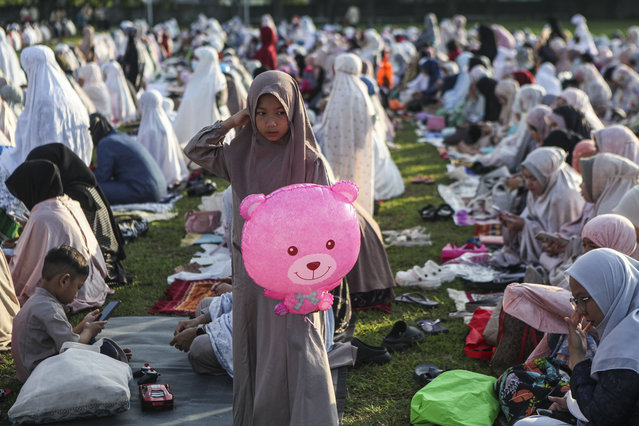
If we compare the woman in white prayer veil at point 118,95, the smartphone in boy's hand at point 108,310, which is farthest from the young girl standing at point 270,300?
the woman in white prayer veil at point 118,95

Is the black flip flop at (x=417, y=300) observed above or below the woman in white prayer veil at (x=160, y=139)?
below

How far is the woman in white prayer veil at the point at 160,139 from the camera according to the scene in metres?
9.18

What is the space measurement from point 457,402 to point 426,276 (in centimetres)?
211

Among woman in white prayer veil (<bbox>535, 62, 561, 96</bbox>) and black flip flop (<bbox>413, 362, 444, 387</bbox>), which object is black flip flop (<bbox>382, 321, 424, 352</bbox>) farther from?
woman in white prayer veil (<bbox>535, 62, 561, 96</bbox>)

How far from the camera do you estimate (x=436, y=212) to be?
7691 millimetres

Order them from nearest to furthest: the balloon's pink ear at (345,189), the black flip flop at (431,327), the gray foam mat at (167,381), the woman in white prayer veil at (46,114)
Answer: the balloon's pink ear at (345,189) < the gray foam mat at (167,381) < the black flip flop at (431,327) < the woman in white prayer veil at (46,114)

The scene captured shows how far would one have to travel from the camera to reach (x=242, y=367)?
327cm

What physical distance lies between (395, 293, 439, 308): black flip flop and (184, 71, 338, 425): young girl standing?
2.21 metres

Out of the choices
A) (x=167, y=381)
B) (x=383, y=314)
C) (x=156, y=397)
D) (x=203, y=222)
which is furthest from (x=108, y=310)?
(x=203, y=222)

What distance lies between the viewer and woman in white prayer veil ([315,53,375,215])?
7.16 m

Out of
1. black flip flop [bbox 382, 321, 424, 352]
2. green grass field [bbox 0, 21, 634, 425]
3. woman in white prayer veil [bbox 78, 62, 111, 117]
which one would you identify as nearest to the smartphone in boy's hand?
green grass field [bbox 0, 21, 634, 425]

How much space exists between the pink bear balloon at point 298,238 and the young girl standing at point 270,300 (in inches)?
9.3

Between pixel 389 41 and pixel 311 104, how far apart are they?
8281 mm

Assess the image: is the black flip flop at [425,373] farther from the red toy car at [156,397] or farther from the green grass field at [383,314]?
the red toy car at [156,397]
